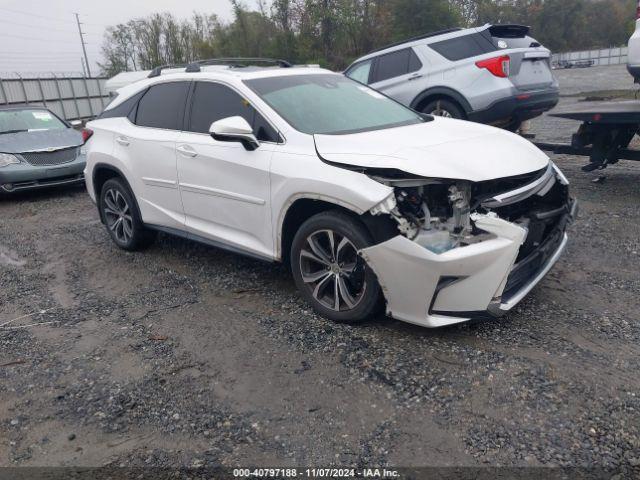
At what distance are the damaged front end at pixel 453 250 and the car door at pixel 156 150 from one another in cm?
216

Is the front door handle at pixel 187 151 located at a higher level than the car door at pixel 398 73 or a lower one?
lower

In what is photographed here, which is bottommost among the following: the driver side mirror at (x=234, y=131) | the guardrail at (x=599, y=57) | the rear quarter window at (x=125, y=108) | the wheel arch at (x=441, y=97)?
the guardrail at (x=599, y=57)

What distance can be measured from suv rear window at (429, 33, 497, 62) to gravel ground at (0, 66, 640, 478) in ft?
14.6

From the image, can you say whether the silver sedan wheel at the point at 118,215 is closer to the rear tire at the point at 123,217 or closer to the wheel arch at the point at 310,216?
the rear tire at the point at 123,217

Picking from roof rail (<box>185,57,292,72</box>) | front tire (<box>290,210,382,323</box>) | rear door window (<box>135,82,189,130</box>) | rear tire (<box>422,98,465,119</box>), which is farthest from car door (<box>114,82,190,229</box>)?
rear tire (<box>422,98,465,119</box>)

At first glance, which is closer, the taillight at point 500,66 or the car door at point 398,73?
the taillight at point 500,66

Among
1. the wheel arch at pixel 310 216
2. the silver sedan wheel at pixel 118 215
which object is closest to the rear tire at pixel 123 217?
the silver sedan wheel at pixel 118 215

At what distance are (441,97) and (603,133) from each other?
299 centimetres

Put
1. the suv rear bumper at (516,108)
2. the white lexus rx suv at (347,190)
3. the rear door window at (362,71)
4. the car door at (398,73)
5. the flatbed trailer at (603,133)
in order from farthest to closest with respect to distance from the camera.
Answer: the rear door window at (362,71), the car door at (398,73), the suv rear bumper at (516,108), the flatbed trailer at (603,133), the white lexus rx suv at (347,190)

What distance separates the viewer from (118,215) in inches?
228

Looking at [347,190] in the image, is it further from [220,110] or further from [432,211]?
[220,110]

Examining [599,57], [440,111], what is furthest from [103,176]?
[599,57]

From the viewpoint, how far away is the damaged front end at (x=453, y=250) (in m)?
3.15

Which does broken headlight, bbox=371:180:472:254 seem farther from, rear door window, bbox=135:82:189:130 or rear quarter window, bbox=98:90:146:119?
rear quarter window, bbox=98:90:146:119
